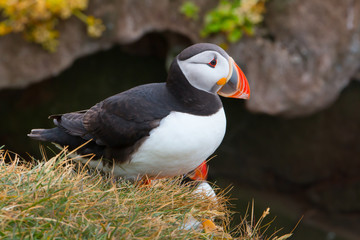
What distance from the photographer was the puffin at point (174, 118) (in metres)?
2.41

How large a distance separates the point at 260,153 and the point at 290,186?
0.61m

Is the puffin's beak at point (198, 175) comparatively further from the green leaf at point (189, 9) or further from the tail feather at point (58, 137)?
the green leaf at point (189, 9)

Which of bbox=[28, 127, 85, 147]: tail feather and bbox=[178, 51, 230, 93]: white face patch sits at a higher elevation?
bbox=[178, 51, 230, 93]: white face patch

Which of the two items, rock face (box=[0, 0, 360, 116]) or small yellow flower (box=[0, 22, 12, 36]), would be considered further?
rock face (box=[0, 0, 360, 116])

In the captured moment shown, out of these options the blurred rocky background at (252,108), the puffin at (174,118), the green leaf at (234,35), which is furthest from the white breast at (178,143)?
the blurred rocky background at (252,108)

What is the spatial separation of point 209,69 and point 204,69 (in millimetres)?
24

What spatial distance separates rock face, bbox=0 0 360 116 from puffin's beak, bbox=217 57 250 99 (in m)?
2.47

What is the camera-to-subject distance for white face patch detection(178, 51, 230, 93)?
2.41 m

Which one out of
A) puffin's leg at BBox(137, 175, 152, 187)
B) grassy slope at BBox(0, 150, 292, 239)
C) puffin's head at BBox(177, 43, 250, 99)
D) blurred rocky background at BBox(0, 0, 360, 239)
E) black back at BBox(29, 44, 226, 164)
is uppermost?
puffin's head at BBox(177, 43, 250, 99)

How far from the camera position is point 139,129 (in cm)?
248

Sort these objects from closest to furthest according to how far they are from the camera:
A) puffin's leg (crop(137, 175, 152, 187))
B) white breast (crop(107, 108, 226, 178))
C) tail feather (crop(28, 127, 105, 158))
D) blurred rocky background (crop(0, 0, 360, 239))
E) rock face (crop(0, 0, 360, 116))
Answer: white breast (crop(107, 108, 226, 178)) → puffin's leg (crop(137, 175, 152, 187)) → tail feather (crop(28, 127, 105, 158)) → rock face (crop(0, 0, 360, 116)) → blurred rocky background (crop(0, 0, 360, 239))

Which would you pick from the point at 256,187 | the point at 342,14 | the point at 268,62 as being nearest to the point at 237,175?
the point at 256,187

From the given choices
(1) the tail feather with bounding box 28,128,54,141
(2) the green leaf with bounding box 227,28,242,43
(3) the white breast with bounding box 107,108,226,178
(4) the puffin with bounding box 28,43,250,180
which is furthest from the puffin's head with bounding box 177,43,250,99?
(2) the green leaf with bounding box 227,28,242,43

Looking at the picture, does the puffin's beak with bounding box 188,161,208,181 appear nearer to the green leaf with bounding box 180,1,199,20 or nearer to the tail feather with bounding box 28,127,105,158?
the tail feather with bounding box 28,127,105,158
